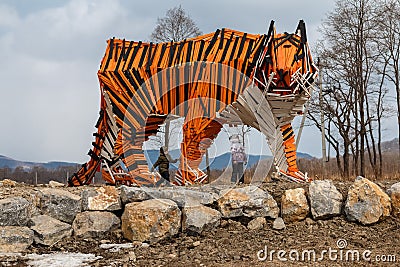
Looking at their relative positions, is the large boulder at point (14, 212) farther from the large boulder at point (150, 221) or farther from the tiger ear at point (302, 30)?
the tiger ear at point (302, 30)

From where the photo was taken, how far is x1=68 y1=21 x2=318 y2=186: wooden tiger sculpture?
320 inches

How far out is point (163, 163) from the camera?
9.61m

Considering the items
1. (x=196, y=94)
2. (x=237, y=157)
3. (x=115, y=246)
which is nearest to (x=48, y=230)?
(x=115, y=246)

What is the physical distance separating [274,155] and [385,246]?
319 centimetres

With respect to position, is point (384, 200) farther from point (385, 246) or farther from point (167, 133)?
point (167, 133)

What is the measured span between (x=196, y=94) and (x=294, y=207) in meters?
3.46

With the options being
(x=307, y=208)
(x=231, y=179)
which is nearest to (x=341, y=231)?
(x=307, y=208)

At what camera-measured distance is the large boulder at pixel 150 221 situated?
17.5 ft

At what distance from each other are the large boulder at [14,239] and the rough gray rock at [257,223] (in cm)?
252

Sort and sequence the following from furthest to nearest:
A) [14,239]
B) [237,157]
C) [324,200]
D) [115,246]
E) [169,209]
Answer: [237,157]
[324,200]
[169,209]
[115,246]
[14,239]

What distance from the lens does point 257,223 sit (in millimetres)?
5789

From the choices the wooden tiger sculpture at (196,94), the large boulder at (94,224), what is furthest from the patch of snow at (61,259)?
the wooden tiger sculpture at (196,94)

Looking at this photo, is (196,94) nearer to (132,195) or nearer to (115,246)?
(132,195)

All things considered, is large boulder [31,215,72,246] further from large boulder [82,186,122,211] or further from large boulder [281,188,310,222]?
large boulder [281,188,310,222]
